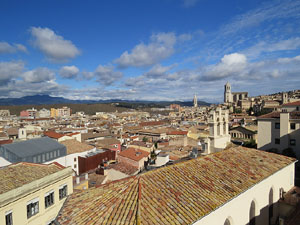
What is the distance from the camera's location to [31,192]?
43.2 ft

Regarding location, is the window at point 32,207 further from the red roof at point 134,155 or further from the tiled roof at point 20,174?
the red roof at point 134,155

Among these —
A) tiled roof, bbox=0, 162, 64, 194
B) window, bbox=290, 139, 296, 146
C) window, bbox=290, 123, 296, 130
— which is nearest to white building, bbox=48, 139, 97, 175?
tiled roof, bbox=0, 162, 64, 194

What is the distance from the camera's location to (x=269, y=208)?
1209 centimetres

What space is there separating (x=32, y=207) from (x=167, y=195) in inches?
437

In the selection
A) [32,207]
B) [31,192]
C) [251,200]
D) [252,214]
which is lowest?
[32,207]

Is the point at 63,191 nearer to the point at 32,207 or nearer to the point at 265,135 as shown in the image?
the point at 32,207

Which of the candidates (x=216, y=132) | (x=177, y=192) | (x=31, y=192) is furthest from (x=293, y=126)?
(x=31, y=192)

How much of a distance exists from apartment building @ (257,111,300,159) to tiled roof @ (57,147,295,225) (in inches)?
865

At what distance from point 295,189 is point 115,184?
1328 centimetres

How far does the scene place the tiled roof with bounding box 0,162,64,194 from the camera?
41.3ft

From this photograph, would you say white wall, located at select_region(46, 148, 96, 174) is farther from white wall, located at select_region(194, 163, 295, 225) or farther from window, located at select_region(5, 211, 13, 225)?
white wall, located at select_region(194, 163, 295, 225)

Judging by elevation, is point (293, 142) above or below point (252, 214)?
above

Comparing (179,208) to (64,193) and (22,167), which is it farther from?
(22,167)

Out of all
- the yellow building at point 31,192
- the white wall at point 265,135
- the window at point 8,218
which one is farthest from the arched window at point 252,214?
the white wall at point 265,135
